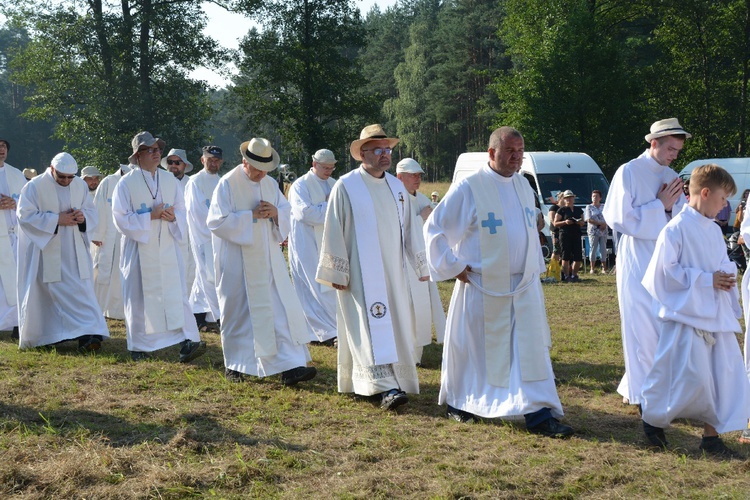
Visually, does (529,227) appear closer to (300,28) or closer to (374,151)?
(374,151)

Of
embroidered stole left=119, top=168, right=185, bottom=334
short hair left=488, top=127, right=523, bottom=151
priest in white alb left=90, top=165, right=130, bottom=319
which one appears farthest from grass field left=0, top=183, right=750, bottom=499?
priest in white alb left=90, top=165, right=130, bottom=319

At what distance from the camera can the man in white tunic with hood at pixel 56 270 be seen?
951 centimetres

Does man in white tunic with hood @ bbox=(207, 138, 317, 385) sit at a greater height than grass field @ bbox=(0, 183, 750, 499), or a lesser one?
greater

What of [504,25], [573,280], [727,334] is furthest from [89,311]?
[504,25]

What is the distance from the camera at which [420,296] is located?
332 inches

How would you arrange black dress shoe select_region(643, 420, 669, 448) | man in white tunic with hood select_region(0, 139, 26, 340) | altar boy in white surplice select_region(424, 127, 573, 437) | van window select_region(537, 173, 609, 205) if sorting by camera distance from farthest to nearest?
van window select_region(537, 173, 609, 205) < man in white tunic with hood select_region(0, 139, 26, 340) < altar boy in white surplice select_region(424, 127, 573, 437) < black dress shoe select_region(643, 420, 669, 448)

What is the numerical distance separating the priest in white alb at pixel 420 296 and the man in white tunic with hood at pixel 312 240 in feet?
4.27

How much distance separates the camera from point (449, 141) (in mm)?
62750

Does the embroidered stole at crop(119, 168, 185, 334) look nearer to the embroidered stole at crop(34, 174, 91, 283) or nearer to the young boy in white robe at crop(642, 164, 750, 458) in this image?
the embroidered stole at crop(34, 174, 91, 283)

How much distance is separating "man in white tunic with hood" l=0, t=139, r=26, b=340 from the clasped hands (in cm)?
168

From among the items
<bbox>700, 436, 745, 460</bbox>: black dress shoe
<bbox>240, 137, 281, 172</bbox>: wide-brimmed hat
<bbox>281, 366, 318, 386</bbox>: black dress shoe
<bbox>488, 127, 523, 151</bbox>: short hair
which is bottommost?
<bbox>700, 436, 745, 460</bbox>: black dress shoe

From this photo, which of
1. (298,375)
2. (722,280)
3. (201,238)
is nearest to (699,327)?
(722,280)

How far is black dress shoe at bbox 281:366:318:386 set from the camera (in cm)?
770

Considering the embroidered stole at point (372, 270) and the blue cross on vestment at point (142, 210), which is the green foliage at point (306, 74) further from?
the embroidered stole at point (372, 270)
